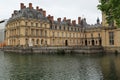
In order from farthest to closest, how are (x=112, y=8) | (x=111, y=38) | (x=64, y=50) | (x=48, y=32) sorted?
1. (x=48, y=32)
2. (x=64, y=50)
3. (x=111, y=38)
4. (x=112, y=8)

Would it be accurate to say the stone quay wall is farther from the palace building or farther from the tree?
the tree

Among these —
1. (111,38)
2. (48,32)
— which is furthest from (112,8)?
(48,32)

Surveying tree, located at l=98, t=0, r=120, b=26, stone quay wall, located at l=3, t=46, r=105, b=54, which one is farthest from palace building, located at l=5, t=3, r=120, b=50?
tree, located at l=98, t=0, r=120, b=26

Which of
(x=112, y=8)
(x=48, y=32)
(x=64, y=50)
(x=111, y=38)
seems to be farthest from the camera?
(x=48, y=32)

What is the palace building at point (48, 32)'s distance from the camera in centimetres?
5860

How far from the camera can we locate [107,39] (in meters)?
58.2

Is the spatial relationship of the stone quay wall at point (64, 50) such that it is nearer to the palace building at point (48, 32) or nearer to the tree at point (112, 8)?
the palace building at point (48, 32)

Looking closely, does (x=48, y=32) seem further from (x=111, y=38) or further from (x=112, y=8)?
(x=112, y=8)

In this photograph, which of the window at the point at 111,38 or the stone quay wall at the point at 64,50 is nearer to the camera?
the stone quay wall at the point at 64,50

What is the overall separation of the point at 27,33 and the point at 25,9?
856 centimetres

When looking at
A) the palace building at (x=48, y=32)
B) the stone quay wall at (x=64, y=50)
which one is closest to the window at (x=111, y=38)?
the palace building at (x=48, y=32)

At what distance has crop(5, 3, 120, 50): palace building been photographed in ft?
192

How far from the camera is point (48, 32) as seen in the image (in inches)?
3059

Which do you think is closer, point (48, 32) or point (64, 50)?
point (64, 50)
